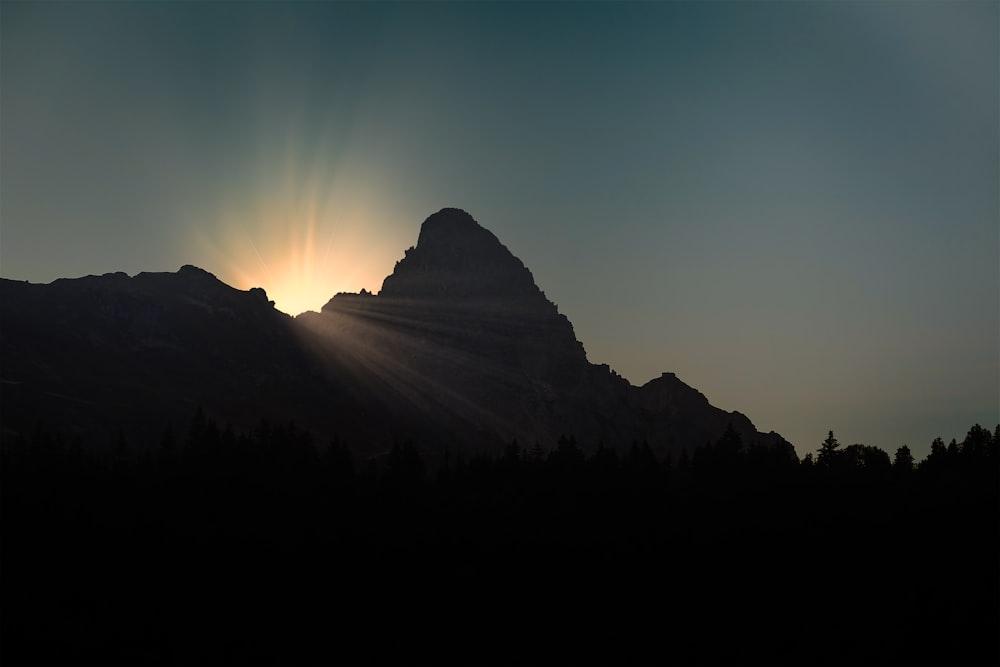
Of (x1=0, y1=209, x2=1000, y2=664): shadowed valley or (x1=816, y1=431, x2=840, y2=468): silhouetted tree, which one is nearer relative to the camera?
(x1=0, y1=209, x2=1000, y2=664): shadowed valley

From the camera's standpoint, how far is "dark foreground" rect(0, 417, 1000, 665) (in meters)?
96.1

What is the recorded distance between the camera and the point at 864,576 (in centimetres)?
11200

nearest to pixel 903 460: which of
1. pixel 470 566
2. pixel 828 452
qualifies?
pixel 828 452

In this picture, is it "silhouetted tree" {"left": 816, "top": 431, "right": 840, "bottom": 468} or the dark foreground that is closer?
the dark foreground

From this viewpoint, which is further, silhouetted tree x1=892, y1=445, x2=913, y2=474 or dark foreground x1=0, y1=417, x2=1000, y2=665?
silhouetted tree x1=892, y1=445, x2=913, y2=474

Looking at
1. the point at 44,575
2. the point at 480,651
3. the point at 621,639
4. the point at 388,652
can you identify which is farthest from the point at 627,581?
the point at 44,575

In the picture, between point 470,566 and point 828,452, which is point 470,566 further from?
point 828,452

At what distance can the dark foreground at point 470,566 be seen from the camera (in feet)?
315

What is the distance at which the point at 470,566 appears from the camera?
364 feet

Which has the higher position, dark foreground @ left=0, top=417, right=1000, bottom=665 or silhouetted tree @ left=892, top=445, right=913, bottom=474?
silhouetted tree @ left=892, top=445, right=913, bottom=474

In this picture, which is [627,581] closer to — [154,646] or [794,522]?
[794,522]

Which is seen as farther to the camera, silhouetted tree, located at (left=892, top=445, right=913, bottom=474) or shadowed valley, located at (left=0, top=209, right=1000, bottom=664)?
silhouetted tree, located at (left=892, top=445, right=913, bottom=474)

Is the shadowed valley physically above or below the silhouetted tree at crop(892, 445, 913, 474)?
below

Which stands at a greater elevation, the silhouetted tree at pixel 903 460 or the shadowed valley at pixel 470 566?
the silhouetted tree at pixel 903 460
